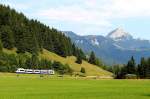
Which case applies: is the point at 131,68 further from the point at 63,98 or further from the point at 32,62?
the point at 63,98

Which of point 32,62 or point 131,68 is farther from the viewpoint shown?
point 32,62

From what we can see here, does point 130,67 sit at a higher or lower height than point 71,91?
higher

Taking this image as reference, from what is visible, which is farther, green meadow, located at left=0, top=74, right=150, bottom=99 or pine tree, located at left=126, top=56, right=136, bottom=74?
pine tree, located at left=126, top=56, right=136, bottom=74

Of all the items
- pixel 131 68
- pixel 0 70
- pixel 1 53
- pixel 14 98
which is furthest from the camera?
pixel 1 53

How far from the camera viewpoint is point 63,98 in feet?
148

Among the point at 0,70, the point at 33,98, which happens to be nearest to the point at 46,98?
the point at 33,98

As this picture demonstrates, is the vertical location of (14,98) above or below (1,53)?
below

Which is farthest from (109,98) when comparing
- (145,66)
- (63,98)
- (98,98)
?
(145,66)

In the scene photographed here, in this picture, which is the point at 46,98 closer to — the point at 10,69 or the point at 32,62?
the point at 10,69

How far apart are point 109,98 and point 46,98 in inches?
240

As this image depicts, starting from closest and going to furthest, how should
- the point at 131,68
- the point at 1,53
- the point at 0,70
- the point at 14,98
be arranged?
1. the point at 14,98
2. the point at 0,70
3. the point at 131,68
4. the point at 1,53

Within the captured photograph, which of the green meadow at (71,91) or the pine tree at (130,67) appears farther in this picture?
the pine tree at (130,67)

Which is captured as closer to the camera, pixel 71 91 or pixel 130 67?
pixel 71 91

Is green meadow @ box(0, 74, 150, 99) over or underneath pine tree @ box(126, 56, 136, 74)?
underneath
